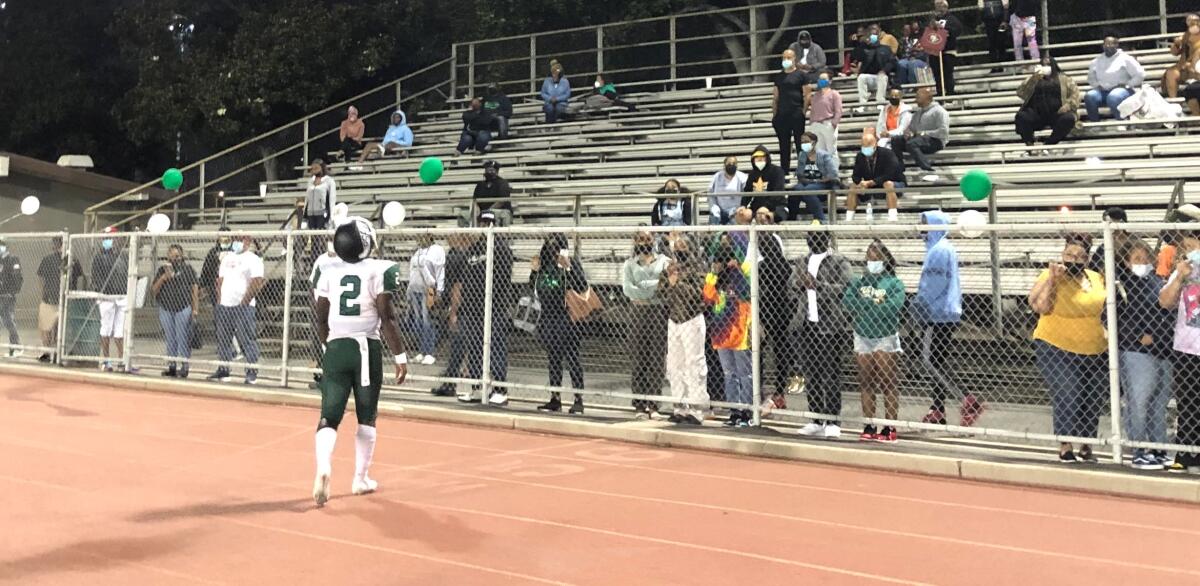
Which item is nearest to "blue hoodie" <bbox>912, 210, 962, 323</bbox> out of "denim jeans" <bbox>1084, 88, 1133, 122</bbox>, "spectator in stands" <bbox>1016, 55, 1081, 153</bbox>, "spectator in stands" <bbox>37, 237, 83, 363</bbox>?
"spectator in stands" <bbox>1016, 55, 1081, 153</bbox>

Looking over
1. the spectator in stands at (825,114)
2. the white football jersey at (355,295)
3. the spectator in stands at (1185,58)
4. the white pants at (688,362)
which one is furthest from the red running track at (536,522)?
the spectator in stands at (1185,58)

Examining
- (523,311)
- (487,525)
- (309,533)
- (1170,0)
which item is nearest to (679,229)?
(523,311)

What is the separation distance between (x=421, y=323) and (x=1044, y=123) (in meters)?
10.3

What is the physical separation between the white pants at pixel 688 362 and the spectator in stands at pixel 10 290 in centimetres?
1185

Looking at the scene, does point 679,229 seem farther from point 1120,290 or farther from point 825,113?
point 825,113

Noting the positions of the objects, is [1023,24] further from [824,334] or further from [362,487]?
[362,487]

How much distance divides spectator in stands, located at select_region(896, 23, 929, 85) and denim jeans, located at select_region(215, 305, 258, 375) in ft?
40.8

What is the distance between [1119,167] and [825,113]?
13.9 ft

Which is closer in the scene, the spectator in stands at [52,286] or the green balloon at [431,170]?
the spectator in stands at [52,286]

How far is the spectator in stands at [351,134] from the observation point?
25.6 meters

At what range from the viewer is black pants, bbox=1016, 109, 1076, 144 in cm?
1680

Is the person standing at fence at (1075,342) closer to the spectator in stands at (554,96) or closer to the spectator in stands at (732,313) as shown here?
the spectator in stands at (732,313)

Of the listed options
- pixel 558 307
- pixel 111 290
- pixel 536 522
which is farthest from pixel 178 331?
pixel 536 522

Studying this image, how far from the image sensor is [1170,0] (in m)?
26.1
